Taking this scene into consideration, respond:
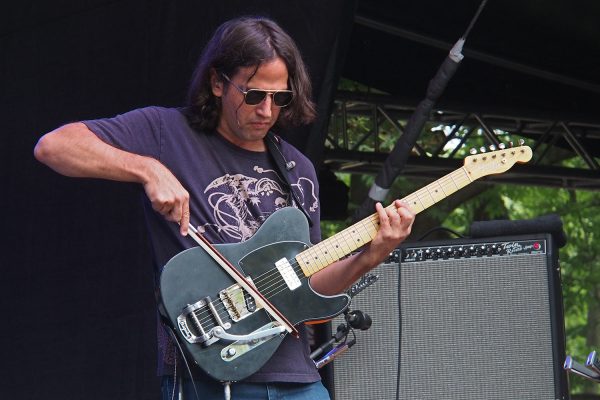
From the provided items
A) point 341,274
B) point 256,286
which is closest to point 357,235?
point 341,274

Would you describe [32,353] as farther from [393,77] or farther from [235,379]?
[393,77]

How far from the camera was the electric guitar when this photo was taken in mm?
2547

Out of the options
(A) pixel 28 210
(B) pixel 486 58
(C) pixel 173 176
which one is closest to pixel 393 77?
(B) pixel 486 58

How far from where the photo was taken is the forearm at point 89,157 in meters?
2.55

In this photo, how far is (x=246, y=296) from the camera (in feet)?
8.70

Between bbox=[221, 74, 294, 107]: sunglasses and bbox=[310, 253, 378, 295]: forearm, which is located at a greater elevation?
bbox=[221, 74, 294, 107]: sunglasses

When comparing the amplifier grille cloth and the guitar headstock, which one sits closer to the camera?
the guitar headstock

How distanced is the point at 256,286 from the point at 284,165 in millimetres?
371

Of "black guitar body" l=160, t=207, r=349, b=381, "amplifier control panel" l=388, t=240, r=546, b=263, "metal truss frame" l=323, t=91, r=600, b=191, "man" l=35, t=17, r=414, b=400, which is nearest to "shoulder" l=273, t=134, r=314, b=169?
"man" l=35, t=17, r=414, b=400

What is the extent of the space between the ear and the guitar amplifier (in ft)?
4.71

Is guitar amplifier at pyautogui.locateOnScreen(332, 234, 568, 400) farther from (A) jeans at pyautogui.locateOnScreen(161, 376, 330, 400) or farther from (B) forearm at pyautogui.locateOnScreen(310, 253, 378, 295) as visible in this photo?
(A) jeans at pyautogui.locateOnScreen(161, 376, 330, 400)

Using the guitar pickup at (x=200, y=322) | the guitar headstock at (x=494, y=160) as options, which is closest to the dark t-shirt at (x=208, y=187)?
the guitar pickup at (x=200, y=322)

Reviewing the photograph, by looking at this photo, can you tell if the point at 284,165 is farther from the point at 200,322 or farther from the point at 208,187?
the point at 200,322

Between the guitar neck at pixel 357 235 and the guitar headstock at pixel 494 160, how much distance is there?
3 centimetres
